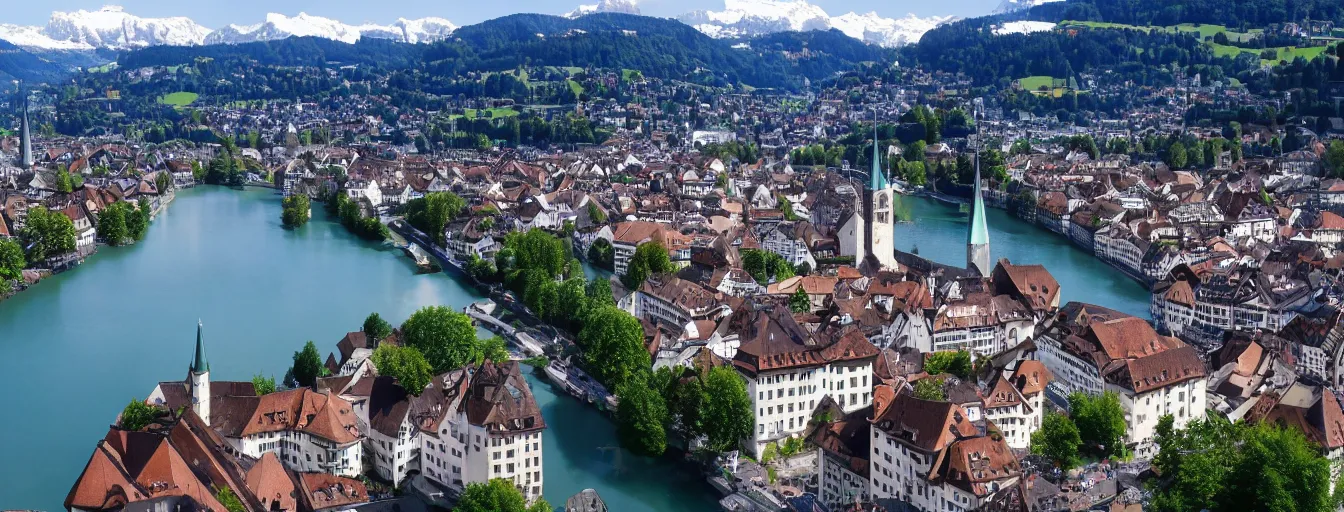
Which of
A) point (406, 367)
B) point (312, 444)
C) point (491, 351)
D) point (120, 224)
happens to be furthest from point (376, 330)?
point (120, 224)

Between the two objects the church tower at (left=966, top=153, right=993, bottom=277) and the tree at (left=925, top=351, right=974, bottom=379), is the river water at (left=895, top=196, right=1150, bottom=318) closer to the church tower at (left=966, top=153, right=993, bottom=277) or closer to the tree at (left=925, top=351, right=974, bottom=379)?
the church tower at (left=966, top=153, right=993, bottom=277)

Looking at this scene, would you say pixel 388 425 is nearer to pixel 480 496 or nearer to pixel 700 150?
pixel 480 496

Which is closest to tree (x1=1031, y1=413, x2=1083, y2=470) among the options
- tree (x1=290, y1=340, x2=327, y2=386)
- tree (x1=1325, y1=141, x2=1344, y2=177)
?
tree (x1=290, y1=340, x2=327, y2=386)

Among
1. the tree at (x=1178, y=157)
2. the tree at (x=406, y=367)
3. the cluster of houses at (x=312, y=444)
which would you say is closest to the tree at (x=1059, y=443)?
the cluster of houses at (x=312, y=444)

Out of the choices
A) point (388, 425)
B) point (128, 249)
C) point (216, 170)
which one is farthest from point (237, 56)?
point (388, 425)

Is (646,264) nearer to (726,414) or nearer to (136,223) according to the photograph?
Answer: (726,414)

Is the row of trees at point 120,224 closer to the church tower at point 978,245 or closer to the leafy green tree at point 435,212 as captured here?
the leafy green tree at point 435,212
